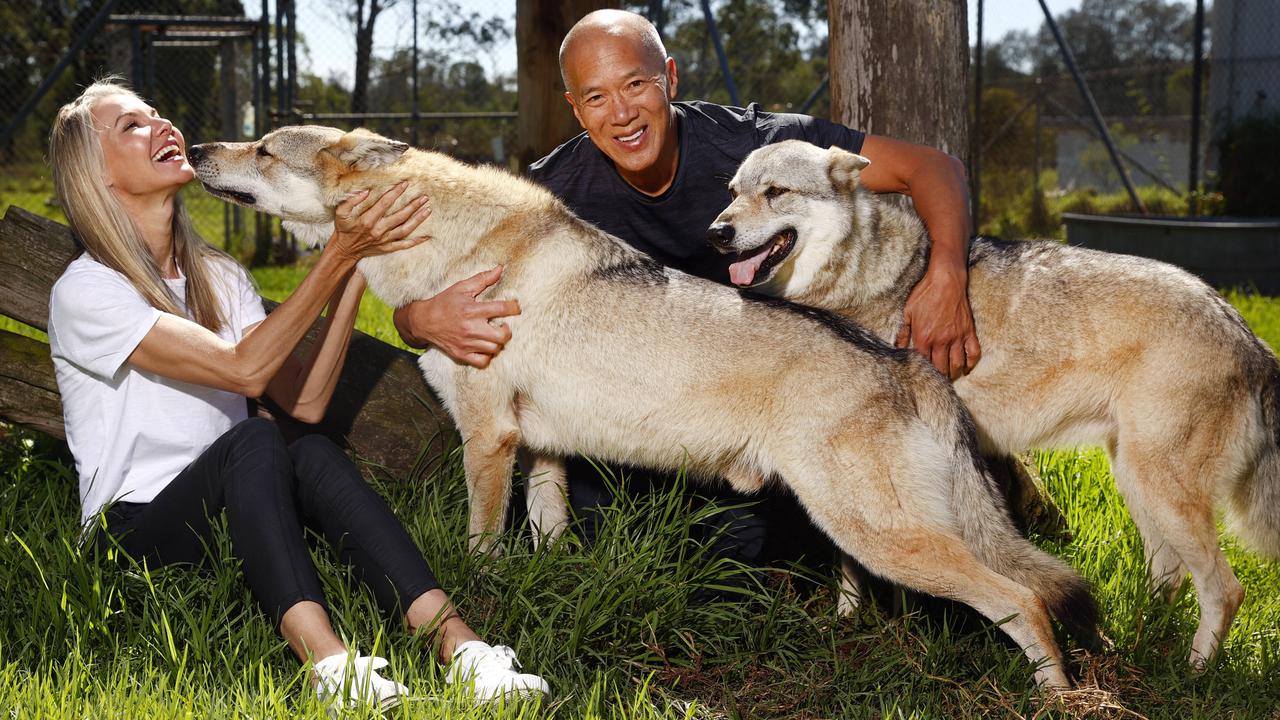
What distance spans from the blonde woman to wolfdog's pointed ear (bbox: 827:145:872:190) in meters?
1.43

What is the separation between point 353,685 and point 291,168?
1.79 meters

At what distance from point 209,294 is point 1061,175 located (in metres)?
14.9

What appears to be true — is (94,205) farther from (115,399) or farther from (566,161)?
(566,161)

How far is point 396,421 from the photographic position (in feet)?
13.2

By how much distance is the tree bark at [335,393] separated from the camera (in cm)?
374

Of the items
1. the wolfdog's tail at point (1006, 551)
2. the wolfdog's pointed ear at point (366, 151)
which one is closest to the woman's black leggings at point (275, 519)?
the wolfdog's pointed ear at point (366, 151)

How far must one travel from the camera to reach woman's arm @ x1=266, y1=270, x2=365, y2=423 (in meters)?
3.60

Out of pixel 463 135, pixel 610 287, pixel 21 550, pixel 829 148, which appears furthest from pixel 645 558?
pixel 463 135

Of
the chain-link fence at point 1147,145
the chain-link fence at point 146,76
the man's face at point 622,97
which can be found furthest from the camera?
the chain-link fence at point 1147,145

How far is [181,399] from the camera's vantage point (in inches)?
129

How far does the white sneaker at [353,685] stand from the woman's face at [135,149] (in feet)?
5.42

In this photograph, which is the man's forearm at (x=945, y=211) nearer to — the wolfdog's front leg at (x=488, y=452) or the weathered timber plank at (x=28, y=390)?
the wolfdog's front leg at (x=488, y=452)

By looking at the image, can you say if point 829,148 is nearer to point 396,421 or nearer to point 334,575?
point 396,421

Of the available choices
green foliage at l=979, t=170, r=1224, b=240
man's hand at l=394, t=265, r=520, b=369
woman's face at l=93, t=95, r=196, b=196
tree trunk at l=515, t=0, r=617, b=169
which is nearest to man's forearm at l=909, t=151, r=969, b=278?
man's hand at l=394, t=265, r=520, b=369
